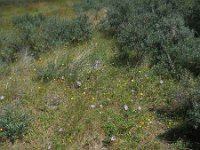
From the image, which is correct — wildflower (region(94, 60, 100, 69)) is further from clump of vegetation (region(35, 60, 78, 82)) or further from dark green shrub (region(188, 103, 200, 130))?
dark green shrub (region(188, 103, 200, 130))

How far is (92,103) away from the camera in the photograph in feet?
20.2

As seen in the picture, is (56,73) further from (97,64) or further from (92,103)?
(92,103)

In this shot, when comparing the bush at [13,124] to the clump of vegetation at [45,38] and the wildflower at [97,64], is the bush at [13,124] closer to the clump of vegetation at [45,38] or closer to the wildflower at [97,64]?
the wildflower at [97,64]

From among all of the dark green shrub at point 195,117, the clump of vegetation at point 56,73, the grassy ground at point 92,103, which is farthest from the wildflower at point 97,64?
the dark green shrub at point 195,117

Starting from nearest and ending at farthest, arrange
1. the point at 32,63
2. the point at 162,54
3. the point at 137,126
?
the point at 137,126, the point at 162,54, the point at 32,63

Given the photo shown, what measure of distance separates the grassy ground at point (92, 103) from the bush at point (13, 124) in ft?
0.32

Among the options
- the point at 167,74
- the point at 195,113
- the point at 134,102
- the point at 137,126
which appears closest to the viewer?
the point at 195,113

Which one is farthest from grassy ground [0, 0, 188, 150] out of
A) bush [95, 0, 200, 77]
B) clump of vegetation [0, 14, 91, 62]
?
clump of vegetation [0, 14, 91, 62]

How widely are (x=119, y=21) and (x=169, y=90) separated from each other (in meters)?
3.74

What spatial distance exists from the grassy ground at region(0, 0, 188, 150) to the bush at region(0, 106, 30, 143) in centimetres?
10

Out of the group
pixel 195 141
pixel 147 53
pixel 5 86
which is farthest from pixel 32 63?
pixel 195 141

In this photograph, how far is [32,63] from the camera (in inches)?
320

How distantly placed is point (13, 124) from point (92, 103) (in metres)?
1.31

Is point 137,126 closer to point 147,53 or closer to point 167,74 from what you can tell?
point 167,74
